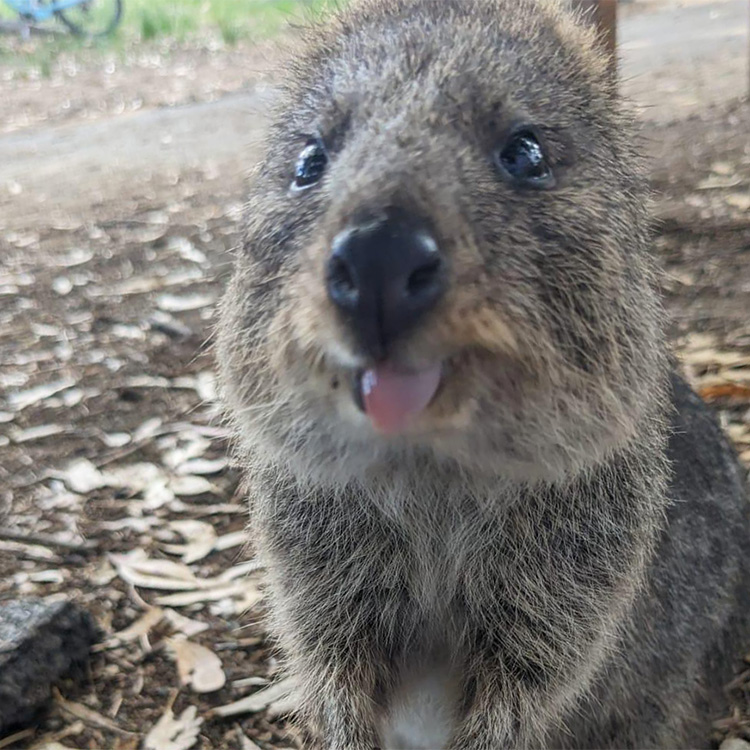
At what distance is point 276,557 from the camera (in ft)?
10.3

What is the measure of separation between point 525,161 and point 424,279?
2.44ft

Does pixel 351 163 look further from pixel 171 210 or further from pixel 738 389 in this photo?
pixel 171 210

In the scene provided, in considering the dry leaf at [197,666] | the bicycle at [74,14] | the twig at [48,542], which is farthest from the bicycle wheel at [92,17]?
the dry leaf at [197,666]

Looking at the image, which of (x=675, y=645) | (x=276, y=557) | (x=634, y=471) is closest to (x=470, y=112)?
(x=634, y=471)

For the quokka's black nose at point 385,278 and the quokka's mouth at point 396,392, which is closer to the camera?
the quokka's black nose at point 385,278

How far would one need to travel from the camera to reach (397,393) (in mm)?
2100

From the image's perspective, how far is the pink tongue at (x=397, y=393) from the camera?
209cm

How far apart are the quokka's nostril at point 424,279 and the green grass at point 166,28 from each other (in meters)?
14.6

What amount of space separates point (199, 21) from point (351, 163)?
17331mm

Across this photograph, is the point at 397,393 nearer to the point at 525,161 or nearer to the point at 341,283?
the point at 341,283

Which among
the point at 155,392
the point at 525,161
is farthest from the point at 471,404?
the point at 155,392

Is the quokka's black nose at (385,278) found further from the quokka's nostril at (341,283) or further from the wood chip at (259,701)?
the wood chip at (259,701)

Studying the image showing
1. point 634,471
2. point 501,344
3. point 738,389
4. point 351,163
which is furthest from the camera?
point 738,389

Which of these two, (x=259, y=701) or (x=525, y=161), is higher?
(x=525, y=161)
